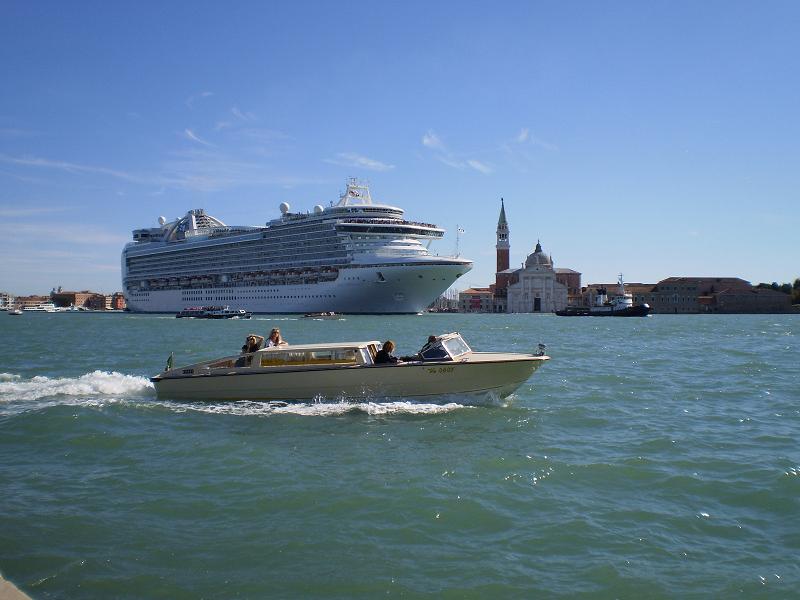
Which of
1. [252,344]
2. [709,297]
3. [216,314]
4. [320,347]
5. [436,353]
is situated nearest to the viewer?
[436,353]

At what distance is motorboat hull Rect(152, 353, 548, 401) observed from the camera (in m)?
15.2

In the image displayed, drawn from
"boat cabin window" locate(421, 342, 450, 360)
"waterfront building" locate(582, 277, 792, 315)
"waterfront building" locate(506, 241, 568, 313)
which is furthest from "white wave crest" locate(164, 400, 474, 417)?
A: "waterfront building" locate(506, 241, 568, 313)

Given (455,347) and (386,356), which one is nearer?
(386,356)

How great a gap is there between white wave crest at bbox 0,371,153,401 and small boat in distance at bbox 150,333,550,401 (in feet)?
11.9

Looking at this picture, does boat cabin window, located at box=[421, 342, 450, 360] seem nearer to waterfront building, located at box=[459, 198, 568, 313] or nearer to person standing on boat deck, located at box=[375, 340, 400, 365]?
person standing on boat deck, located at box=[375, 340, 400, 365]

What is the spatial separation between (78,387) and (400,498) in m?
12.7

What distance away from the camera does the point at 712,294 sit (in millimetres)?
144125

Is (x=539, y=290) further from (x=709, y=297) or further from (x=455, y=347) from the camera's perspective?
(x=455, y=347)

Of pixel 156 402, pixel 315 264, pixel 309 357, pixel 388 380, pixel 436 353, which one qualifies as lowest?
pixel 156 402

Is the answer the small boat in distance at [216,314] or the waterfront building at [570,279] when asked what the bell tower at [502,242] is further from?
the small boat in distance at [216,314]

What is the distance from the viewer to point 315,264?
8606cm

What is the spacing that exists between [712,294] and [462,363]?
144141 millimetres

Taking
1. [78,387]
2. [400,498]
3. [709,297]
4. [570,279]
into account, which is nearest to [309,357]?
[400,498]

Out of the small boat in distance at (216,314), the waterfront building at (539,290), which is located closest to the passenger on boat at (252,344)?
the small boat in distance at (216,314)
